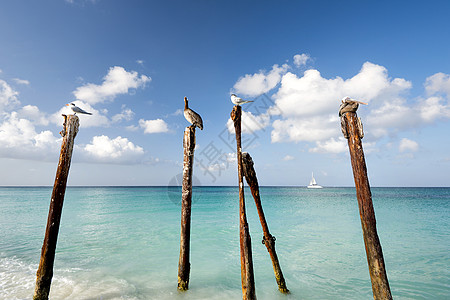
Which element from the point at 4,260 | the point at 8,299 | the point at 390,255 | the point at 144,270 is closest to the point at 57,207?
the point at 8,299

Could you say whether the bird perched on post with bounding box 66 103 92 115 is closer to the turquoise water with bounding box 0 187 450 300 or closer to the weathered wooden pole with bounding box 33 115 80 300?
the weathered wooden pole with bounding box 33 115 80 300

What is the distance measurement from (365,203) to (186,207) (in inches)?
152

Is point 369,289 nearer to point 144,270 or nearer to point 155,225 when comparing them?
point 144,270

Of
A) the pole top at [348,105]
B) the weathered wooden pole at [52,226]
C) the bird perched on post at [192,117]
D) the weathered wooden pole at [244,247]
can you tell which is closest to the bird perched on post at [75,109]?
the weathered wooden pole at [52,226]

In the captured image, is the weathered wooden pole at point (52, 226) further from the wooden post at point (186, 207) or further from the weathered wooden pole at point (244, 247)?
the weathered wooden pole at point (244, 247)

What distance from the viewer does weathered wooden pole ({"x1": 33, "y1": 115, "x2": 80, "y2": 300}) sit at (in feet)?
16.7

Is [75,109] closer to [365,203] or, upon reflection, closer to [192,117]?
[192,117]

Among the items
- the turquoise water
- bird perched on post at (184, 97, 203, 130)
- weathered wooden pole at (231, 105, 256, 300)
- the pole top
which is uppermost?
bird perched on post at (184, 97, 203, 130)

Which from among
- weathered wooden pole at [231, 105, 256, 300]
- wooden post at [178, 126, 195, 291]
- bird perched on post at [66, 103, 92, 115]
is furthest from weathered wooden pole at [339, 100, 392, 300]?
bird perched on post at [66, 103, 92, 115]

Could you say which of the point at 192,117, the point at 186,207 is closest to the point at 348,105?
the point at 192,117

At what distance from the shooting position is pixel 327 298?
6430 millimetres

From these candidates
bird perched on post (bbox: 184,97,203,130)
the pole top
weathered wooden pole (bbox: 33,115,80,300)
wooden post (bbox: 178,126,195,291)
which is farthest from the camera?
bird perched on post (bbox: 184,97,203,130)

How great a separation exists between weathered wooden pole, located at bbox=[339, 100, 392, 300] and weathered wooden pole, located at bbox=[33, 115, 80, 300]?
5.88m

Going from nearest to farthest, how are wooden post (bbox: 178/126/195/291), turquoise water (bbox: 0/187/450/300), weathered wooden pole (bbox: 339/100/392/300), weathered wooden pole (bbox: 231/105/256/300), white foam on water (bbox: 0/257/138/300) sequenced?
1. weathered wooden pole (bbox: 339/100/392/300)
2. weathered wooden pole (bbox: 231/105/256/300)
3. wooden post (bbox: 178/126/195/291)
4. white foam on water (bbox: 0/257/138/300)
5. turquoise water (bbox: 0/187/450/300)
